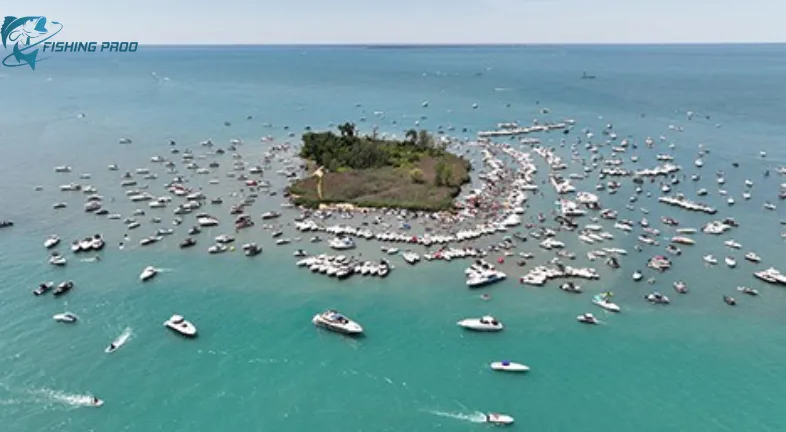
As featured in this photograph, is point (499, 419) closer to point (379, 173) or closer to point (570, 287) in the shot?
point (570, 287)

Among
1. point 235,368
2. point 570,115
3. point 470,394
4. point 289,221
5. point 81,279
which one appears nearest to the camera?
point 470,394

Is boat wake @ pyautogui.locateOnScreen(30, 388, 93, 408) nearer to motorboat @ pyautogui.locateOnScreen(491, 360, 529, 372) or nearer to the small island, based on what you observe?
motorboat @ pyautogui.locateOnScreen(491, 360, 529, 372)

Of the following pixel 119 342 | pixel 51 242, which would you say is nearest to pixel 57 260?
pixel 51 242

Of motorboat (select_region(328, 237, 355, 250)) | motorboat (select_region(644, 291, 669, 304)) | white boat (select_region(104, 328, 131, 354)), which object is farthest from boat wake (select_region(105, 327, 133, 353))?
motorboat (select_region(644, 291, 669, 304))

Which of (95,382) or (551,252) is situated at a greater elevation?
(551,252)

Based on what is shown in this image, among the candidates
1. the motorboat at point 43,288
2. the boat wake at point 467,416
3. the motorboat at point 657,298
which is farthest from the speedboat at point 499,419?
the motorboat at point 43,288

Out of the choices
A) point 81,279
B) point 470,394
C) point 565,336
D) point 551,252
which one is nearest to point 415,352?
point 470,394

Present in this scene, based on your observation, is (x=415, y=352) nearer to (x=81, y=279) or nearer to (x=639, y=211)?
(x=81, y=279)
